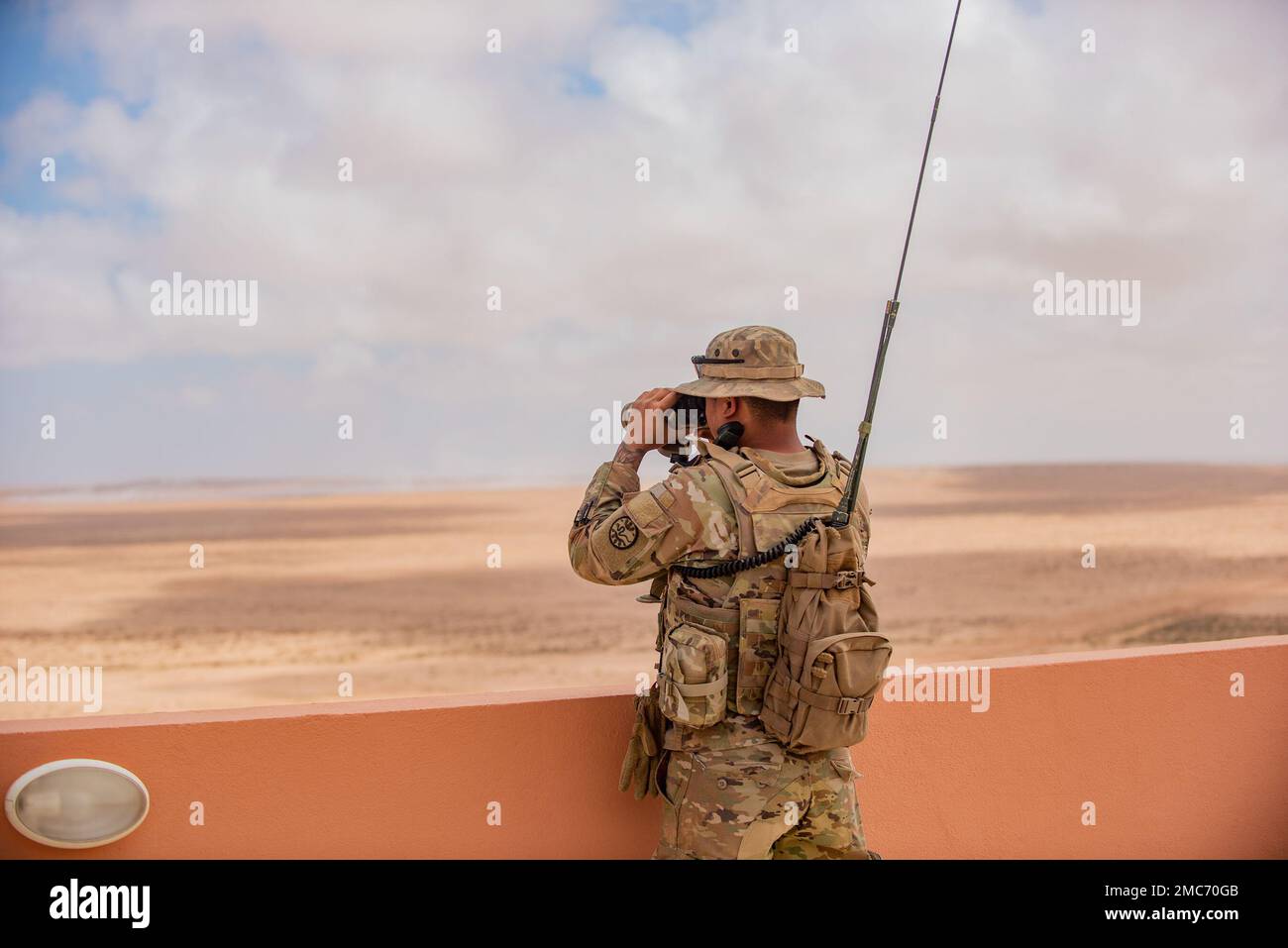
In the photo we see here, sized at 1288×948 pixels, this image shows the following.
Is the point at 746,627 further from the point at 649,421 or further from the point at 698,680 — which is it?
the point at 649,421

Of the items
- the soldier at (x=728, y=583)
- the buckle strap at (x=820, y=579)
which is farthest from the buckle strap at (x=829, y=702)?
the buckle strap at (x=820, y=579)

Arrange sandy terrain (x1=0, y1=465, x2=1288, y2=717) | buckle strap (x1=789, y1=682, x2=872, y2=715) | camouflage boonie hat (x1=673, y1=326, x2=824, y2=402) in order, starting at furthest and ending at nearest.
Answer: sandy terrain (x1=0, y1=465, x2=1288, y2=717) < camouflage boonie hat (x1=673, y1=326, x2=824, y2=402) < buckle strap (x1=789, y1=682, x2=872, y2=715)

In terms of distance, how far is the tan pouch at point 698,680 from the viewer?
101 inches

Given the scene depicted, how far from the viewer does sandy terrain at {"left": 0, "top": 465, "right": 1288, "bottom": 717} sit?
45.8ft

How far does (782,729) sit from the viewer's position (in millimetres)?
2588

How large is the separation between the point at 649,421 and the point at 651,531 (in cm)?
34

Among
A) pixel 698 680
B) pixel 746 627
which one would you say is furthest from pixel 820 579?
pixel 698 680

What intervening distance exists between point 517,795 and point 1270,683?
2569mm

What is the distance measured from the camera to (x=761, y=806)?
259cm

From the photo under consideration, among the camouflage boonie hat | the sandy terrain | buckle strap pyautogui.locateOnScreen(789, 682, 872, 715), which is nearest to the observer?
buckle strap pyautogui.locateOnScreen(789, 682, 872, 715)

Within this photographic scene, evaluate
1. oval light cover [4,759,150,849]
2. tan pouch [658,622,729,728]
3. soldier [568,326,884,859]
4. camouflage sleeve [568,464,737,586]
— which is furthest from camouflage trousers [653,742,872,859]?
oval light cover [4,759,150,849]

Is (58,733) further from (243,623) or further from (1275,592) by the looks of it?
(1275,592)

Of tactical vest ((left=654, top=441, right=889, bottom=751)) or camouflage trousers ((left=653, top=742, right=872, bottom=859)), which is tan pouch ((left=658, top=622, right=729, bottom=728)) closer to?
tactical vest ((left=654, top=441, right=889, bottom=751))

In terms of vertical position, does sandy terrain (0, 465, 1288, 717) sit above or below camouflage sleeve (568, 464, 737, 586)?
below
